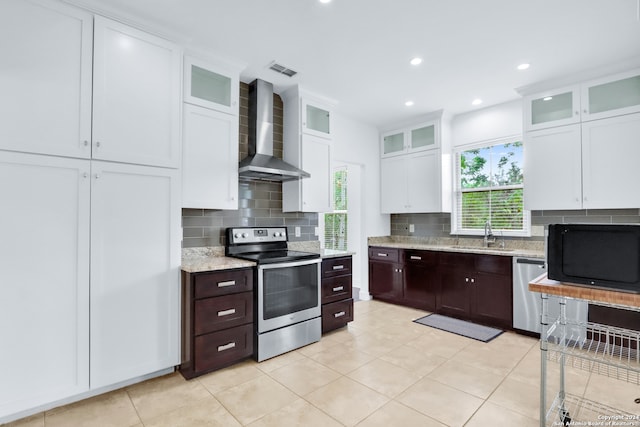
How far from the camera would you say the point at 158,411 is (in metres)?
2.03

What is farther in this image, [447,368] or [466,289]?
[466,289]

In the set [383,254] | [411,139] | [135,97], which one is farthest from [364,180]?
[135,97]

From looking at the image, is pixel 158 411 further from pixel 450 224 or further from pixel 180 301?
pixel 450 224

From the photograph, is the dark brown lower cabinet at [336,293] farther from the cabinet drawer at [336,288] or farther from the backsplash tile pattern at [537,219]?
the backsplash tile pattern at [537,219]

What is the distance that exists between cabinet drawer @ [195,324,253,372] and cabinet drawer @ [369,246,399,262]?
243 centimetres

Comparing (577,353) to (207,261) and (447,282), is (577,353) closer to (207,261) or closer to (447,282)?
(447,282)

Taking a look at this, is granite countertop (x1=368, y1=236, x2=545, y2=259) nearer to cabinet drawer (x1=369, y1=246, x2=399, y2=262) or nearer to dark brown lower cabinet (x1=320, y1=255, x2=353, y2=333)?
cabinet drawer (x1=369, y1=246, x2=399, y2=262)

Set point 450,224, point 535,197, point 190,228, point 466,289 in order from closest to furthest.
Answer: point 190,228 < point 535,197 < point 466,289 < point 450,224

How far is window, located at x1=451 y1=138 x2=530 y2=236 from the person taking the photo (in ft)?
13.0

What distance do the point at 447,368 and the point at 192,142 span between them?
9.37ft

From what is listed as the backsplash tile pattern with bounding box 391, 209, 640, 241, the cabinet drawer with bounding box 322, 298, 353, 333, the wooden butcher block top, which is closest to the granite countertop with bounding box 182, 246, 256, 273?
the cabinet drawer with bounding box 322, 298, 353, 333

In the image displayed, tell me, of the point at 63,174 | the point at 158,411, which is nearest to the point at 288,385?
the point at 158,411

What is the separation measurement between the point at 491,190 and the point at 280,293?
310 cm

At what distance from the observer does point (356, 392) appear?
2248 mm
